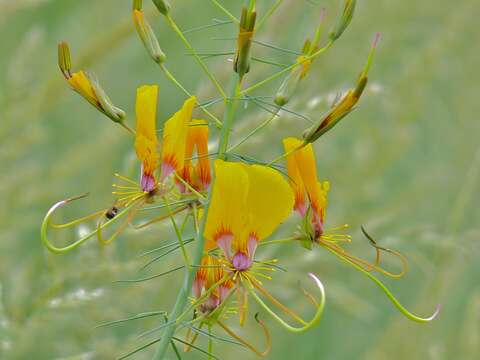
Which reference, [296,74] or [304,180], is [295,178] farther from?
[296,74]

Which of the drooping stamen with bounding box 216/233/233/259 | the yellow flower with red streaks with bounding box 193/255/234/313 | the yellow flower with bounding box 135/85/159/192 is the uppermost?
the yellow flower with bounding box 135/85/159/192

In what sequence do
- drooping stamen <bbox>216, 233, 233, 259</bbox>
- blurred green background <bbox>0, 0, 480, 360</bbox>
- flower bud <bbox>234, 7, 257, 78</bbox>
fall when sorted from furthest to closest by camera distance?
A: blurred green background <bbox>0, 0, 480, 360</bbox> → drooping stamen <bbox>216, 233, 233, 259</bbox> → flower bud <bbox>234, 7, 257, 78</bbox>

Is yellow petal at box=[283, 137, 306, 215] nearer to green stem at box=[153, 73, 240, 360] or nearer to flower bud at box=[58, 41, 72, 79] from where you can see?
green stem at box=[153, 73, 240, 360]

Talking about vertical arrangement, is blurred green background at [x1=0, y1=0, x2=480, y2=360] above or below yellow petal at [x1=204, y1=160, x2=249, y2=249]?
below

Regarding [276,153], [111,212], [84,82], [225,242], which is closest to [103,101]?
[84,82]

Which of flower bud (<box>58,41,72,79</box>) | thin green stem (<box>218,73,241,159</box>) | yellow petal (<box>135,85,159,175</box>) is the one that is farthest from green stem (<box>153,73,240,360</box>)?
flower bud (<box>58,41,72,79</box>)

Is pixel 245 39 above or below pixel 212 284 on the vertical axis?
above
